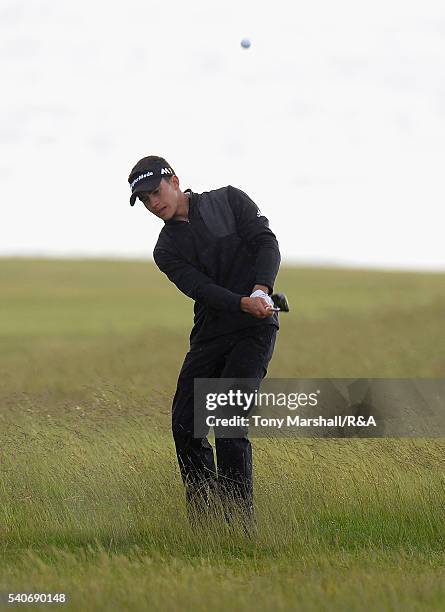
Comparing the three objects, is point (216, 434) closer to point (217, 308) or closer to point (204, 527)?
point (204, 527)

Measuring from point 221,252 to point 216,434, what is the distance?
1.17m

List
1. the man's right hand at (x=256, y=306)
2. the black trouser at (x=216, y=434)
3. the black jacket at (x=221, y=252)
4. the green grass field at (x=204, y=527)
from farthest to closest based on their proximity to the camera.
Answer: the black jacket at (x=221, y=252) < the black trouser at (x=216, y=434) < the man's right hand at (x=256, y=306) < the green grass field at (x=204, y=527)

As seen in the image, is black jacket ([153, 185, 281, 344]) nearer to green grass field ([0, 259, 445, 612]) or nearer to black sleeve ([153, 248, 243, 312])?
black sleeve ([153, 248, 243, 312])

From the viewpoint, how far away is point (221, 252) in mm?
6941

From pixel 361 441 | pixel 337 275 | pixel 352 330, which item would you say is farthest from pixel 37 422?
pixel 337 275

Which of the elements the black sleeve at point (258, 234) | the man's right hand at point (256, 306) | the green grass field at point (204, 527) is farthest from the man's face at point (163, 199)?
the green grass field at point (204, 527)

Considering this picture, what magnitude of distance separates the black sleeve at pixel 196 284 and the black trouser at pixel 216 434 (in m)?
0.29

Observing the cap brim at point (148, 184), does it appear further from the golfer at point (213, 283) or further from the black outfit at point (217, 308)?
the black outfit at point (217, 308)

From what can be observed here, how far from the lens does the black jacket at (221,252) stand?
22.6 ft

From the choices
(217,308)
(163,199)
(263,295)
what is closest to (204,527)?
(217,308)

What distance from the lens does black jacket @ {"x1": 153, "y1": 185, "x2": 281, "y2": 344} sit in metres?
6.88

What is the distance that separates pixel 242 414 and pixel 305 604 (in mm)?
2006

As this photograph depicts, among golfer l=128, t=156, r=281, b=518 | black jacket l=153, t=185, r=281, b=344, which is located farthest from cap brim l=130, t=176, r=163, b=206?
black jacket l=153, t=185, r=281, b=344

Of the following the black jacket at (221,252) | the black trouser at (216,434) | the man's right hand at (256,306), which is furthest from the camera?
the black jacket at (221,252)
